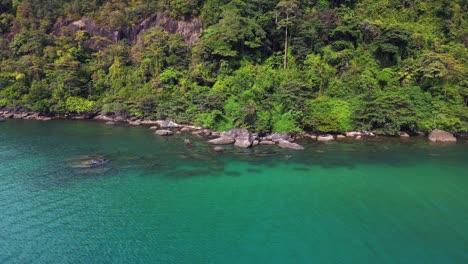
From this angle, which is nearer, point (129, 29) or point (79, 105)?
point (79, 105)

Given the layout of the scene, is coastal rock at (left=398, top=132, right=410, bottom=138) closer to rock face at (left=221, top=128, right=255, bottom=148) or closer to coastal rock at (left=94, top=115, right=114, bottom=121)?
rock face at (left=221, top=128, right=255, bottom=148)

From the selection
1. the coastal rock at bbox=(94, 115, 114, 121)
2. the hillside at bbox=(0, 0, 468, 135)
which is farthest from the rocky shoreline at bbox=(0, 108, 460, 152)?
the coastal rock at bbox=(94, 115, 114, 121)

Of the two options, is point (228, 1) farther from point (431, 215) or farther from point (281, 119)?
point (431, 215)

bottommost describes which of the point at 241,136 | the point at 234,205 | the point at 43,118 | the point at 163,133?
the point at 43,118

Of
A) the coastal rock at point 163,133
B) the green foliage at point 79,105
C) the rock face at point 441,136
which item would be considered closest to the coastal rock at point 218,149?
the coastal rock at point 163,133

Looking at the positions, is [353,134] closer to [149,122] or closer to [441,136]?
[441,136]

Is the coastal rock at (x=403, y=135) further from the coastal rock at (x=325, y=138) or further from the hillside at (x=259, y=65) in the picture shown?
the coastal rock at (x=325, y=138)

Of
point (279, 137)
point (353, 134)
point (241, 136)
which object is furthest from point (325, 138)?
point (241, 136)
